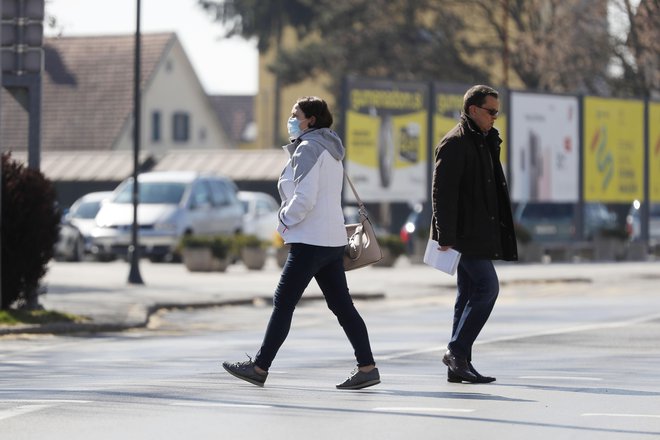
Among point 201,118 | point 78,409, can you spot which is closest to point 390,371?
point 78,409

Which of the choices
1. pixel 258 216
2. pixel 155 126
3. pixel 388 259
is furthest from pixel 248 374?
pixel 155 126

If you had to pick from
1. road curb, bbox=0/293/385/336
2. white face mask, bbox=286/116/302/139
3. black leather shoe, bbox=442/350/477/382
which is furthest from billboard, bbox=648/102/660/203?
white face mask, bbox=286/116/302/139

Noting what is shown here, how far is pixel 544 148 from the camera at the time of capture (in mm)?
46312

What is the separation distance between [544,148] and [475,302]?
34231 mm

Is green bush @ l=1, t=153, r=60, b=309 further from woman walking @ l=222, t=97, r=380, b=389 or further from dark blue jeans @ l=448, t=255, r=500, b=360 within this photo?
dark blue jeans @ l=448, t=255, r=500, b=360

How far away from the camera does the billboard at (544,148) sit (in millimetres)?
45594

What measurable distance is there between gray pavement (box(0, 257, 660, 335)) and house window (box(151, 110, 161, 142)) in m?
38.4

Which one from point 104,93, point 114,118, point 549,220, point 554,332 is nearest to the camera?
point 554,332

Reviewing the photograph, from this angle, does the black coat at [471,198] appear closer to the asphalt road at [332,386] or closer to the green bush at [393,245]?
the asphalt road at [332,386]

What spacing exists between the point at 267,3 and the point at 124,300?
54092 millimetres

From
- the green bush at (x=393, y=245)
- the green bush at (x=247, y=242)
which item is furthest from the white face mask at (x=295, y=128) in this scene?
the green bush at (x=393, y=245)

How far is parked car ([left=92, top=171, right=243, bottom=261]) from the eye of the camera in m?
39.2

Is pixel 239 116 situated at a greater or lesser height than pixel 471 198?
greater

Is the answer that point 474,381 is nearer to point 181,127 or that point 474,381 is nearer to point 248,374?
point 248,374
